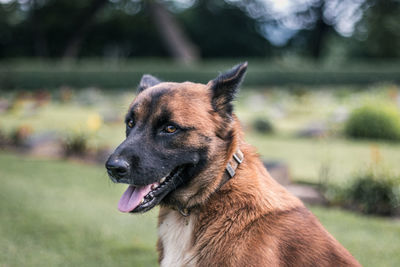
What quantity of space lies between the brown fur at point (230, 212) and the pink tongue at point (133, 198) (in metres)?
0.18

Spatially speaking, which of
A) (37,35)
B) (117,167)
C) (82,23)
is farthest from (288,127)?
(37,35)

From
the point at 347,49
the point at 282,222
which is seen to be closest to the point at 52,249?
the point at 282,222

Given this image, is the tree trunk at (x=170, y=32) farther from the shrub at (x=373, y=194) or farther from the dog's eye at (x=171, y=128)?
the dog's eye at (x=171, y=128)

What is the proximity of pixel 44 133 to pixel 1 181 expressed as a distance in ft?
12.1

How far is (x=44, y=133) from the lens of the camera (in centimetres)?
1002

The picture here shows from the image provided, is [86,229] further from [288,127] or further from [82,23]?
[82,23]

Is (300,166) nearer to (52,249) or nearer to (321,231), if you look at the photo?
(52,249)

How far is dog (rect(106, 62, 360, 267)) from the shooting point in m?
2.17

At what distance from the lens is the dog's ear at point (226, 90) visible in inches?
98.6

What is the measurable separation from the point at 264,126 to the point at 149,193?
9.94 m

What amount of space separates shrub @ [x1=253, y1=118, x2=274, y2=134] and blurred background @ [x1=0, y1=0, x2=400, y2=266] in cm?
4

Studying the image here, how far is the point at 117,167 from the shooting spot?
7.36 feet

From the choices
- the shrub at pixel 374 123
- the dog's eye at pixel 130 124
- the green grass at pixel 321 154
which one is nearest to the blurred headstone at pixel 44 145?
the green grass at pixel 321 154

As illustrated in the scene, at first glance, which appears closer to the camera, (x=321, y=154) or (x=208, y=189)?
(x=208, y=189)
